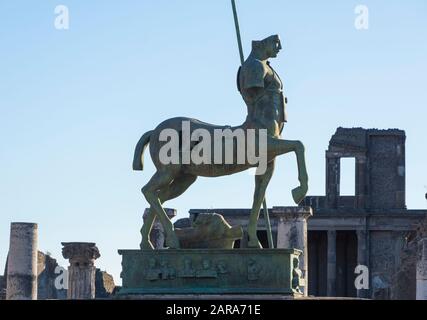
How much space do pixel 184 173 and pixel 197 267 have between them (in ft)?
4.18

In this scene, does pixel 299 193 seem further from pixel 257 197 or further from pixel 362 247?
pixel 362 247

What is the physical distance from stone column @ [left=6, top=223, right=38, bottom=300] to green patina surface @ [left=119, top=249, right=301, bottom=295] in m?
19.0

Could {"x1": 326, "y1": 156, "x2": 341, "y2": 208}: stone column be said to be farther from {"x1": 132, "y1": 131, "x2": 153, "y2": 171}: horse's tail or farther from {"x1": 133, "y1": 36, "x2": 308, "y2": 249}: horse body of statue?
{"x1": 133, "y1": 36, "x2": 308, "y2": 249}: horse body of statue

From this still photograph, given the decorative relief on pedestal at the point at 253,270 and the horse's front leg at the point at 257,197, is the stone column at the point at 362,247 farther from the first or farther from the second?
the decorative relief on pedestal at the point at 253,270

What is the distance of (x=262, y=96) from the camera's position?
62.9 ft

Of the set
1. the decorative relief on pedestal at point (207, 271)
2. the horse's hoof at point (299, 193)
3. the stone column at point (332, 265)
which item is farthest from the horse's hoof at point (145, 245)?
the stone column at point (332, 265)

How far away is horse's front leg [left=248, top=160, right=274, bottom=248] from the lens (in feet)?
62.7

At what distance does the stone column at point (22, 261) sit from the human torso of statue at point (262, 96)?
19329 mm

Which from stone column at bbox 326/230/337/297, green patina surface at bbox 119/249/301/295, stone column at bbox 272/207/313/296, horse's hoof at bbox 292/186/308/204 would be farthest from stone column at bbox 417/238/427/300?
stone column at bbox 326/230/337/297

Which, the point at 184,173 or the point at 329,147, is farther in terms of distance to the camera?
the point at 329,147

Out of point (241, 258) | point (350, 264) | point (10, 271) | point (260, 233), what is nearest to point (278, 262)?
point (241, 258)

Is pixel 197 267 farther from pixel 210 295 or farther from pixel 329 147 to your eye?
pixel 329 147

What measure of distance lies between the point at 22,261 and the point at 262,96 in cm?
1998
